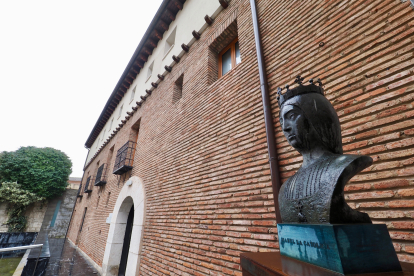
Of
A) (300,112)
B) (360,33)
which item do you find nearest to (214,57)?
(360,33)

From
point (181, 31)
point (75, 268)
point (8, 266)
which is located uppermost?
point (181, 31)

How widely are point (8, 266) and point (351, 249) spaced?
37.6 ft

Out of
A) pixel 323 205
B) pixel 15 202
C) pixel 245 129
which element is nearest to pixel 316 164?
pixel 323 205

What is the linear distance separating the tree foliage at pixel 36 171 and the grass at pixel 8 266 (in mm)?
11227

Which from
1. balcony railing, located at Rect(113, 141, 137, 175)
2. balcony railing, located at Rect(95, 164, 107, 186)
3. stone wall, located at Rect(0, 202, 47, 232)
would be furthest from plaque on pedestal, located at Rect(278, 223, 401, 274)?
stone wall, located at Rect(0, 202, 47, 232)

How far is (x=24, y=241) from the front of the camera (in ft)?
28.9

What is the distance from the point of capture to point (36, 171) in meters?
18.0

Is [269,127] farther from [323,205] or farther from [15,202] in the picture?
[15,202]

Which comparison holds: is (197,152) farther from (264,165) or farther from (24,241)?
(24,241)

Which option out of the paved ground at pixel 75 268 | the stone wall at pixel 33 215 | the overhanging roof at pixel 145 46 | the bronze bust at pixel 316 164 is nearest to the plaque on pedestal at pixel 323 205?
the bronze bust at pixel 316 164

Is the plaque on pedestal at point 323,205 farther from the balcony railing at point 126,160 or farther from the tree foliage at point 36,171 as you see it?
the tree foliage at point 36,171

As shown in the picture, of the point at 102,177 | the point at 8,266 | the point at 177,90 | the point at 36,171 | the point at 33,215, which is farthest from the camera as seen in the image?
the point at 36,171

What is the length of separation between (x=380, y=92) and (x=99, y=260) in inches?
355

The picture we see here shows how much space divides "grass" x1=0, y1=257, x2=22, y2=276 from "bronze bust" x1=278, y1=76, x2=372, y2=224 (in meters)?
9.45
